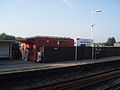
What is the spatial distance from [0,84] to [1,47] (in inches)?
611

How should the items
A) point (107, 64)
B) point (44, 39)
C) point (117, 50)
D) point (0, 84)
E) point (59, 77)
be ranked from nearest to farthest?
point (0, 84) → point (59, 77) → point (107, 64) → point (44, 39) → point (117, 50)

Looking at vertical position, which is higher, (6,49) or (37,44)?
(37,44)

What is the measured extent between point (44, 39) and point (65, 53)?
12.9ft

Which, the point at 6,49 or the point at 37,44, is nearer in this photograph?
the point at 37,44

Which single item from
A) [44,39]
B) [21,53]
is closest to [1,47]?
[21,53]

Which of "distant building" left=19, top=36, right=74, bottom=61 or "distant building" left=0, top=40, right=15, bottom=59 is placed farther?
"distant building" left=0, top=40, right=15, bottom=59

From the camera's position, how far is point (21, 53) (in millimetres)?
25516

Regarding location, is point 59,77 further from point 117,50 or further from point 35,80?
point 117,50

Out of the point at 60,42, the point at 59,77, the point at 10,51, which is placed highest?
the point at 60,42

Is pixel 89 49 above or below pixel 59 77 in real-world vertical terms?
above

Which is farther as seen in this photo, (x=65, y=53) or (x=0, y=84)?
(x=65, y=53)

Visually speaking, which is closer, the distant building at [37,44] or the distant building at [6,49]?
the distant building at [37,44]

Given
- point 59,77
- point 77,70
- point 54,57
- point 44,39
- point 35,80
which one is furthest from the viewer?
point 44,39

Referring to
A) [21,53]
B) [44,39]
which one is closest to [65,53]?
[44,39]
